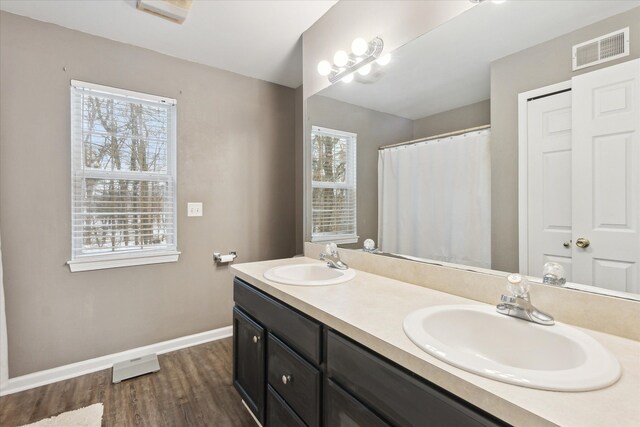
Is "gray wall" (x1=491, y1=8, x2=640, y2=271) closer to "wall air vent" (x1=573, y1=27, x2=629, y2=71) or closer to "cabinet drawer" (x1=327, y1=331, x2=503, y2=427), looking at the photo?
"wall air vent" (x1=573, y1=27, x2=629, y2=71)

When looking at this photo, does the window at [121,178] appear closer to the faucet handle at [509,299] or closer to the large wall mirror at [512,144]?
the large wall mirror at [512,144]

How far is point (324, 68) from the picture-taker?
1986 millimetres

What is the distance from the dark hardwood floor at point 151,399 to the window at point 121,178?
31.7 inches

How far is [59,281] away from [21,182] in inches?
27.8

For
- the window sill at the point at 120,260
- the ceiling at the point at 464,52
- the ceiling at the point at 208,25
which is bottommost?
the window sill at the point at 120,260

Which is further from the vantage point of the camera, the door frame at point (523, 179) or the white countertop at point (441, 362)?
the door frame at point (523, 179)

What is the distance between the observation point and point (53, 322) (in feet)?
6.78

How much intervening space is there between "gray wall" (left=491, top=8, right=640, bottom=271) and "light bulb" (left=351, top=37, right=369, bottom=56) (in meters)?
0.76

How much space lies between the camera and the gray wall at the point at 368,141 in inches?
63.6

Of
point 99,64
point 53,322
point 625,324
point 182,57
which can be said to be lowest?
point 53,322

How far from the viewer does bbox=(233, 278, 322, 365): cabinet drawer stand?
1.11m

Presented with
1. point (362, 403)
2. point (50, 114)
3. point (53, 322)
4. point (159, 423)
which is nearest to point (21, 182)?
point (50, 114)

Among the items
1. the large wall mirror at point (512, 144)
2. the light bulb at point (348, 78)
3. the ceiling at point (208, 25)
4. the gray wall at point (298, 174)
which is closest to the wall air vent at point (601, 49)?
the large wall mirror at point (512, 144)

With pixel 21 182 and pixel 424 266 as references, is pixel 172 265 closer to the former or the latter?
pixel 21 182
